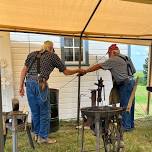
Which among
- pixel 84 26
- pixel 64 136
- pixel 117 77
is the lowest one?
pixel 64 136

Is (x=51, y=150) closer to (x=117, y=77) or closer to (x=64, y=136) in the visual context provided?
(x=64, y=136)

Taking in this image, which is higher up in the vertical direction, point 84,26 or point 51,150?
point 84,26

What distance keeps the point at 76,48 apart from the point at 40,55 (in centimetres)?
307

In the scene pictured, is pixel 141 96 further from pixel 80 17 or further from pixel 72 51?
pixel 80 17

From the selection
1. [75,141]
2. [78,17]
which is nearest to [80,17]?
[78,17]

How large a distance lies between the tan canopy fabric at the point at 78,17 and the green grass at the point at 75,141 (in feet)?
6.54

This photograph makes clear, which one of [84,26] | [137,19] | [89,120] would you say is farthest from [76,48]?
[89,120]

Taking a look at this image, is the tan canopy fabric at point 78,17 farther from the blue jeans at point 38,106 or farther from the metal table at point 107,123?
the metal table at point 107,123

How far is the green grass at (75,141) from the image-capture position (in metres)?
4.65

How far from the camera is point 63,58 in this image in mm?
7297

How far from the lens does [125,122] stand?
572cm

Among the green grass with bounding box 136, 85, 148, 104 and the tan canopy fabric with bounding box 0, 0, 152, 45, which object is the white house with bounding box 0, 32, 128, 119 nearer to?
the tan canopy fabric with bounding box 0, 0, 152, 45

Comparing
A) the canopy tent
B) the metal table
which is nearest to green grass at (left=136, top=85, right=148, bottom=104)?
the canopy tent

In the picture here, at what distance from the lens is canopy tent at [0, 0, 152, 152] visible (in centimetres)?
381
